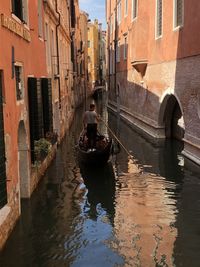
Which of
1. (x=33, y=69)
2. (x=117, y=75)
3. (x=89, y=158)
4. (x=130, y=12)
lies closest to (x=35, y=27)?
(x=33, y=69)

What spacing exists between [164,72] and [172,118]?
2.37 m

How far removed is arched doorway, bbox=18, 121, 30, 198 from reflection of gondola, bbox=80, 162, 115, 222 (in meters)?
1.45

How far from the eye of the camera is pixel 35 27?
10914mm

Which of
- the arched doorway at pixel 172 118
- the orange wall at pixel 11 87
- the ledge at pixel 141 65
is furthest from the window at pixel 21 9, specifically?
the ledge at pixel 141 65

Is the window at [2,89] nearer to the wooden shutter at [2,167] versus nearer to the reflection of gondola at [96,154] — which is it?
the wooden shutter at [2,167]

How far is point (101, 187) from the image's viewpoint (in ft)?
35.6

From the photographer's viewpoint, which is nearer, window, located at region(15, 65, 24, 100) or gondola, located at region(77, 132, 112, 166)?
window, located at region(15, 65, 24, 100)

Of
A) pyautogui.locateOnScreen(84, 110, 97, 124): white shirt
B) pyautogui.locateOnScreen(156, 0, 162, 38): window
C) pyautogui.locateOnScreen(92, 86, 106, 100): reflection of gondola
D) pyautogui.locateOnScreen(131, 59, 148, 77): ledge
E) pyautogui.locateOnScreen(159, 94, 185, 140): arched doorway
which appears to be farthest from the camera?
pyautogui.locateOnScreen(92, 86, 106, 100): reflection of gondola

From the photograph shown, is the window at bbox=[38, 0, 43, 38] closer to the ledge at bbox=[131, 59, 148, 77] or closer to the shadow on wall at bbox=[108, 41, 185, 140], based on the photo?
the shadow on wall at bbox=[108, 41, 185, 140]

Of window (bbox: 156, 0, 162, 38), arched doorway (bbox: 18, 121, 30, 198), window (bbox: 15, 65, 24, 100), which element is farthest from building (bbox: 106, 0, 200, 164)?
window (bbox: 15, 65, 24, 100)

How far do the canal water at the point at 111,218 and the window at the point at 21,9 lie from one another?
155 inches

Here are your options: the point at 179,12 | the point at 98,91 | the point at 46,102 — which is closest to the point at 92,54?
the point at 98,91

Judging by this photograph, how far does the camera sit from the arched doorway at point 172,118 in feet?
55.6

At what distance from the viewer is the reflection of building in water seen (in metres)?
6.64
